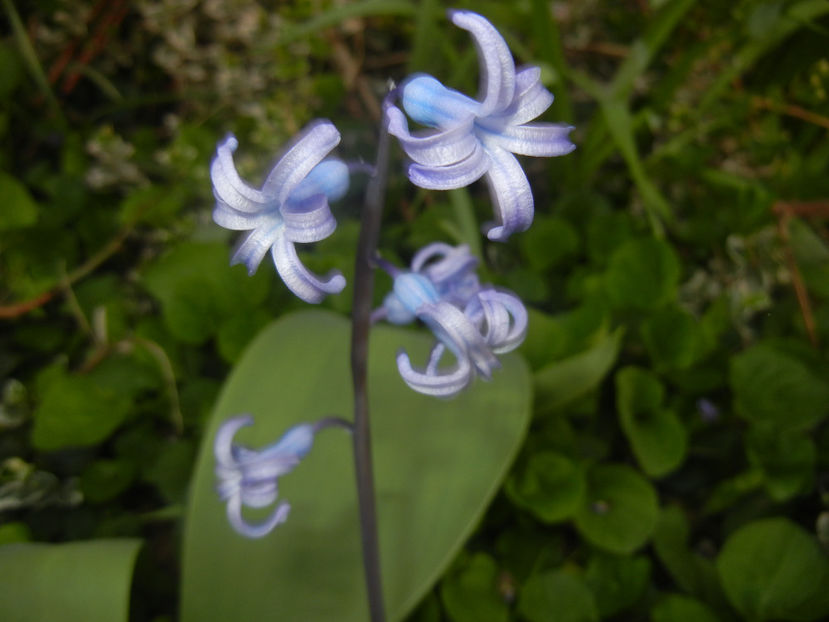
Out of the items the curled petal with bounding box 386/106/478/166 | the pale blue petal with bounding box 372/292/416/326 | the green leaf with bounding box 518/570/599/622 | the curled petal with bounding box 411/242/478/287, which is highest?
the curled petal with bounding box 386/106/478/166

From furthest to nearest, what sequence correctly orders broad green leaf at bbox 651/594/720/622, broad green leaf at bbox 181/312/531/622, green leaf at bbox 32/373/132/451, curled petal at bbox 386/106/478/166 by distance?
green leaf at bbox 32/373/132/451 → broad green leaf at bbox 651/594/720/622 → broad green leaf at bbox 181/312/531/622 → curled petal at bbox 386/106/478/166

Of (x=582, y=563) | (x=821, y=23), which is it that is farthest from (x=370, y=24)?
(x=582, y=563)

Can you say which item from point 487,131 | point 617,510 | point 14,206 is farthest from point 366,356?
point 14,206

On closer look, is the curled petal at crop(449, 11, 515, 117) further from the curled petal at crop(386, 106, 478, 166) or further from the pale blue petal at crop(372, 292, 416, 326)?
the pale blue petal at crop(372, 292, 416, 326)

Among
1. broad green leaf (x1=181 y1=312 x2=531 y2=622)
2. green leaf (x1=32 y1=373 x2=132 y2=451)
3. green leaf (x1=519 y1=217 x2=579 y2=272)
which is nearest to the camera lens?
broad green leaf (x1=181 y1=312 x2=531 y2=622)

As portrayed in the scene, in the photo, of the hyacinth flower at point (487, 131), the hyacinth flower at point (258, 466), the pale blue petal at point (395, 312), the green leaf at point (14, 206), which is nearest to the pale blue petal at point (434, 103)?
the hyacinth flower at point (487, 131)

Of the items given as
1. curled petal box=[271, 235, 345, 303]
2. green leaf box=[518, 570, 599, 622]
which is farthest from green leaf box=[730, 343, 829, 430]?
curled petal box=[271, 235, 345, 303]

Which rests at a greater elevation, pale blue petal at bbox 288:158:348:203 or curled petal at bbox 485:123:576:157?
curled petal at bbox 485:123:576:157
